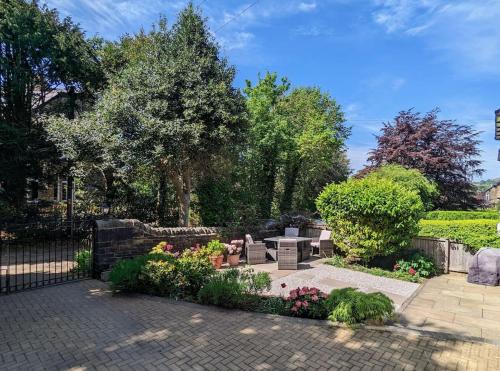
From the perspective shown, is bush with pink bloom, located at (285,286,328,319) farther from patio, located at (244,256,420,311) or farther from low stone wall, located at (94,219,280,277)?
low stone wall, located at (94,219,280,277)

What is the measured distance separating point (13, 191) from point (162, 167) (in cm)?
681

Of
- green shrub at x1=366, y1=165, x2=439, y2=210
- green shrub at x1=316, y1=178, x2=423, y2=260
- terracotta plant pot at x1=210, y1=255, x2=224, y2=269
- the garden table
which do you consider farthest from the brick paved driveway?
green shrub at x1=366, y1=165, x2=439, y2=210

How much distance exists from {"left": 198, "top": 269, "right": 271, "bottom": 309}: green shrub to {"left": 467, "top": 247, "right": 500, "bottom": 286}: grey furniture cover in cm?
625

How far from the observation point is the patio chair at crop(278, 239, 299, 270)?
29.6 feet

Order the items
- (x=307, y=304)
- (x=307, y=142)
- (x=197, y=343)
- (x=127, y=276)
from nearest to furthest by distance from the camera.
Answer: (x=197, y=343), (x=307, y=304), (x=127, y=276), (x=307, y=142)

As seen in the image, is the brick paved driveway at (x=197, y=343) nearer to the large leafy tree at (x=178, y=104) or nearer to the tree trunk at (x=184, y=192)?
the large leafy tree at (x=178, y=104)

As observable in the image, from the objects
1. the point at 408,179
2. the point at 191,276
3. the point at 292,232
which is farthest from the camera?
the point at 408,179

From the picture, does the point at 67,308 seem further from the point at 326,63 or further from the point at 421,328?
the point at 326,63

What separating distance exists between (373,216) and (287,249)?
268 cm

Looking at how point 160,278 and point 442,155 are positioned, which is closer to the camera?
point 160,278

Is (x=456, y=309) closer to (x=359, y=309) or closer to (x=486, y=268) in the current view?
(x=359, y=309)

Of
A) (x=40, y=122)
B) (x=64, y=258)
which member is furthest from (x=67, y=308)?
(x=40, y=122)

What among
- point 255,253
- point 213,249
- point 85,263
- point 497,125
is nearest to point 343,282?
point 255,253

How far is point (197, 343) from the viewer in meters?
4.38
